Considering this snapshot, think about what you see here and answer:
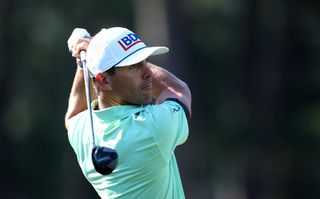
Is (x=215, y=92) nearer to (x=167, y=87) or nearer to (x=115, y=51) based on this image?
(x=167, y=87)

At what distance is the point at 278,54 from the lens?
88.6 ft

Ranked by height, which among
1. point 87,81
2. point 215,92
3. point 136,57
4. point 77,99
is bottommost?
point 215,92

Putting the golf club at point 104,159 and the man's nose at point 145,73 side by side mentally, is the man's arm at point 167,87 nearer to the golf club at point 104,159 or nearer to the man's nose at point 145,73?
the man's nose at point 145,73

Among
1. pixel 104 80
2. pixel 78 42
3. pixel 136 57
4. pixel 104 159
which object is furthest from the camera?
pixel 78 42

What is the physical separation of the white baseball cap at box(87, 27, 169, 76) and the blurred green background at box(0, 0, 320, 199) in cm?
1807

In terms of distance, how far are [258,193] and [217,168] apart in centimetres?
445

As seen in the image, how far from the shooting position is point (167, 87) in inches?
252

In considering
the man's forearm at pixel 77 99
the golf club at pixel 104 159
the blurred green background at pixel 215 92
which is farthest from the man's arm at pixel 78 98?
the blurred green background at pixel 215 92

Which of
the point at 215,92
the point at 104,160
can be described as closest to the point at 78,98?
the point at 104,160

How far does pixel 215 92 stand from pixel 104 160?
2299cm

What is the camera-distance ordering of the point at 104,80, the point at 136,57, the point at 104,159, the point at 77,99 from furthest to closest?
1. the point at 77,99
2. the point at 104,80
3. the point at 136,57
4. the point at 104,159

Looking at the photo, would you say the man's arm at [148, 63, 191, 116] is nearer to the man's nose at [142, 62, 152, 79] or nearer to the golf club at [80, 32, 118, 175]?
the man's nose at [142, 62, 152, 79]

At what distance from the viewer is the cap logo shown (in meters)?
5.88

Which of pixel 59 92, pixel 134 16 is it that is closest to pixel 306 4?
pixel 134 16
